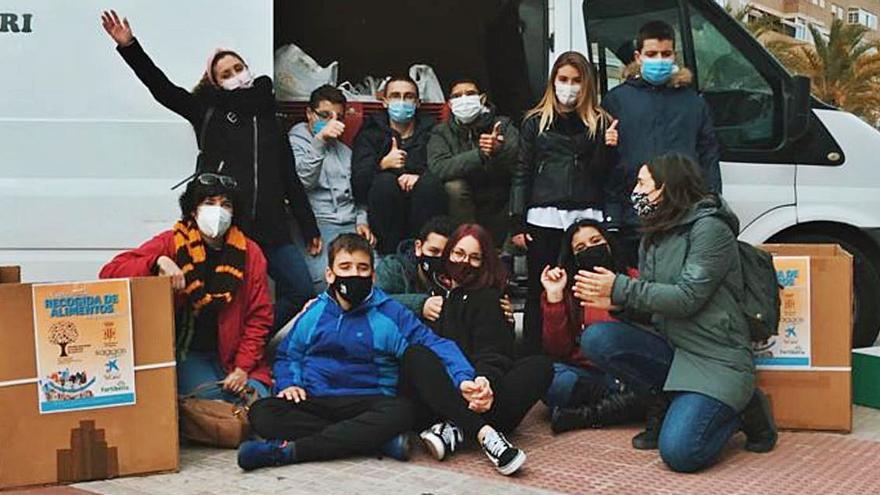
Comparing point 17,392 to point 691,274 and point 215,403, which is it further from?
point 691,274

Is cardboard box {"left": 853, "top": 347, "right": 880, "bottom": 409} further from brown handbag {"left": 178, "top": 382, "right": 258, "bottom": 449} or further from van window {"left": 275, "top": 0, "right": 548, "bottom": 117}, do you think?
brown handbag {"left": 178, "top": 382, "right": 258, "bottom": 449}

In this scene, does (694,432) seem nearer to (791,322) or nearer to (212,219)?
(791,322)

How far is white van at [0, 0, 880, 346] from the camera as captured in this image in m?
5.14

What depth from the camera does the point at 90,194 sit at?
17.0 feet

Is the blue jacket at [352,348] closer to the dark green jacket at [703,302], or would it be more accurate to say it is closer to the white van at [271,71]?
the dark green jacket at [703,302]

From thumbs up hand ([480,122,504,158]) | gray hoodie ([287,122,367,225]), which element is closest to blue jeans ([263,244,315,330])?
gray hoodie ([287,122,367,225])

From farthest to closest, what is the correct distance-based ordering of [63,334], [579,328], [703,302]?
[579,328], [703,302], [63,334]

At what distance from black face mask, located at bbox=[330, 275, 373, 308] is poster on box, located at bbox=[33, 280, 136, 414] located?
91cm

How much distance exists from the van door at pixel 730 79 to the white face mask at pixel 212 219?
2439mm

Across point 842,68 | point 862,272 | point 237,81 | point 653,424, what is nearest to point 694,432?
point 653,424

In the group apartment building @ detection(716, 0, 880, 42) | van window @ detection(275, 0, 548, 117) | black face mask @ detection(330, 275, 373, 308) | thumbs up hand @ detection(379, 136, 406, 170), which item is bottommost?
black face mask @ detection(330, 275, 373, 308)

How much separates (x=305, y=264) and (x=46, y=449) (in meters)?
1.82

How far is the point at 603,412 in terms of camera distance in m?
4.99

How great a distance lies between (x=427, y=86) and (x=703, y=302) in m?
2.64
